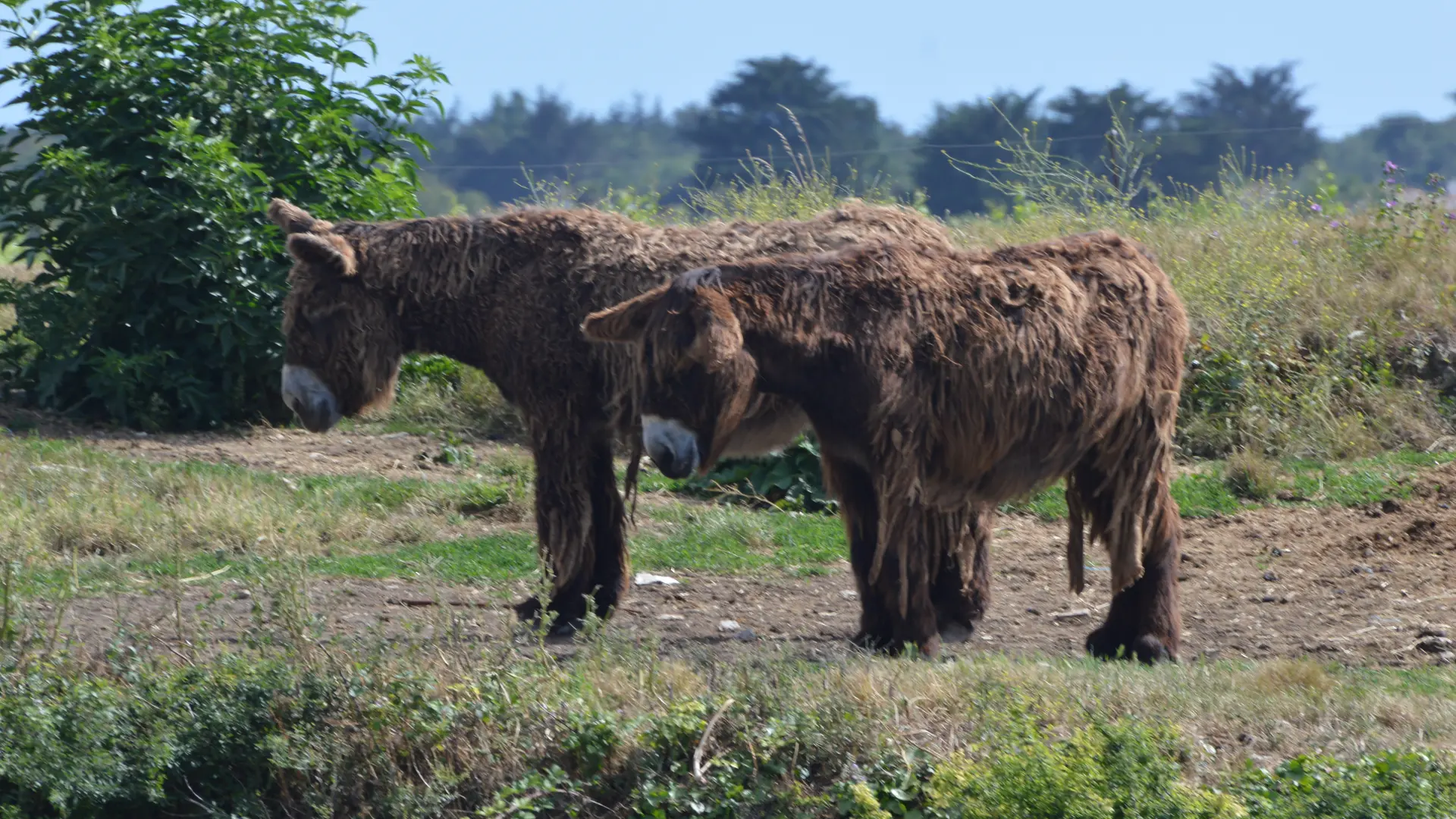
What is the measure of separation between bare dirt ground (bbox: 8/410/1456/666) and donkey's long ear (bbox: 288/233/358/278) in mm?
1538

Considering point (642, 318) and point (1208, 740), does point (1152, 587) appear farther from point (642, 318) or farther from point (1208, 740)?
point (642, 318)

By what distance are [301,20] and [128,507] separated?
4.81 m

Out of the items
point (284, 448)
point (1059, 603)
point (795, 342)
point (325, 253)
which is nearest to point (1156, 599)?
point (1059, 603)

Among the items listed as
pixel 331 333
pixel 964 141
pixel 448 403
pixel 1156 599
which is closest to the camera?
pixel 1156 599

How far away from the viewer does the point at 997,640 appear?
7203 millimetres

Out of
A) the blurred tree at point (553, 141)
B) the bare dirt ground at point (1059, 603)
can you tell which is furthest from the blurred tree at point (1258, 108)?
the bare dirt ground at point (1059, 603)

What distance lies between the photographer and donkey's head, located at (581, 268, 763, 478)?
224 inches

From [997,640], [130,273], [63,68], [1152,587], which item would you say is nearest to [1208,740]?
[1152,587]

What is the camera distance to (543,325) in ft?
22.4

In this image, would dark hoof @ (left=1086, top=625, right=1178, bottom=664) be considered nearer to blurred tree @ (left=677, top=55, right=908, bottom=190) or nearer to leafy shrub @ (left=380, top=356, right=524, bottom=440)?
leafy shrub @ (left=380, top=356, right=524, bottom=440)

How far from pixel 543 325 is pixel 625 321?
1.02 m

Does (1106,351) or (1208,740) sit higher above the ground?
(1106,351)

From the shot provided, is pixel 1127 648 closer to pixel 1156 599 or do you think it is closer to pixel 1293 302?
pixel 1156 599

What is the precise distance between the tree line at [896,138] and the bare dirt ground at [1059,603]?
25.4 metres
